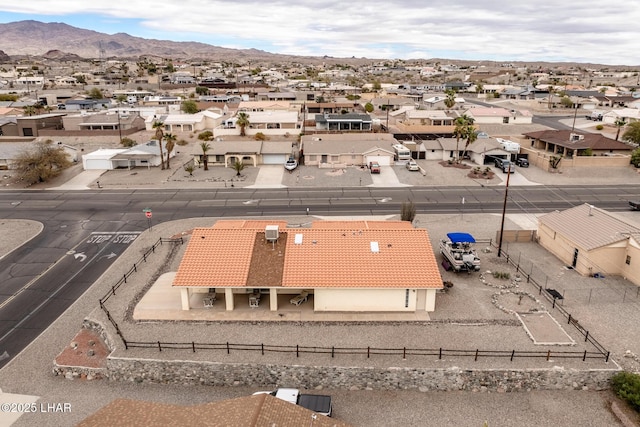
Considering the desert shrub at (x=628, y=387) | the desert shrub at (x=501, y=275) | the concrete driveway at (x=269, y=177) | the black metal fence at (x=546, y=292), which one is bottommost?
the desert shrub at (x=628, y=387)

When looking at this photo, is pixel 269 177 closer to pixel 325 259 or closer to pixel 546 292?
pixel 325 259

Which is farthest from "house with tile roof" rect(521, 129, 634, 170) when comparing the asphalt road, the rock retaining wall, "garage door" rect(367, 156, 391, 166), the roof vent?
the roof vent

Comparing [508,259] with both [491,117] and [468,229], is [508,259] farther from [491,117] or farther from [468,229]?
[491,117]

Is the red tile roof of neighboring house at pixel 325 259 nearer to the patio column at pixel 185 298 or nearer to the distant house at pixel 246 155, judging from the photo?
the patio column at pixel 185 298

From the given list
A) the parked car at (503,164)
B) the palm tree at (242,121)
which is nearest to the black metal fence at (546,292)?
the parked car at (503,164)

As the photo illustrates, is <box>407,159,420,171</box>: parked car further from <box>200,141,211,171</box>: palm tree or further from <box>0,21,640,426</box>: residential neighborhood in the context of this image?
<box>200,141,211,171</box>: palm tree

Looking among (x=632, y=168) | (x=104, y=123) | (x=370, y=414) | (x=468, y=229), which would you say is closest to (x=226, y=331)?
(x=370, y=414)

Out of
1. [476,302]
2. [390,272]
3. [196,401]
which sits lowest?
[196,401]

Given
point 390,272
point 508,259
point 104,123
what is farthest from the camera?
point 104,123
